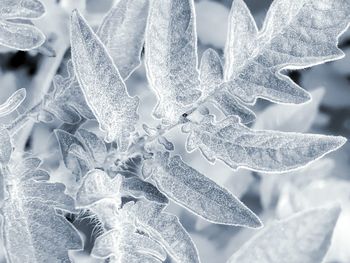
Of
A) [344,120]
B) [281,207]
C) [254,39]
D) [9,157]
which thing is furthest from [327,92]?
[9,157]

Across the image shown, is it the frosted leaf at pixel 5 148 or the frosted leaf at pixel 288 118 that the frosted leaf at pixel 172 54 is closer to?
the frosted leaf at pixel 5 148

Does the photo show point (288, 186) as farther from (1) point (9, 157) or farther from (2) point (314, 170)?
(1) point (9, 157)

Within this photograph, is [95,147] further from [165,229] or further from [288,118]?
[288,118]

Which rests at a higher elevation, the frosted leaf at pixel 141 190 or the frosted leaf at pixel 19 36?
the frosted leaf at pixel 19 36

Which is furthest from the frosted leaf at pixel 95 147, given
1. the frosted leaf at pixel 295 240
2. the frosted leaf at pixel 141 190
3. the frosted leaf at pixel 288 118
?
the frosted leaf at pixel 288 118

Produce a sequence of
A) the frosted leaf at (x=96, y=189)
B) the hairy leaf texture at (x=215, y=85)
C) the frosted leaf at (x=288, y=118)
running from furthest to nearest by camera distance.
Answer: the frosted leaf at (x=288, y=118) < the hairy leaf texture at (x=215, y=85) < the frosted leaf at (x=96, y=189)

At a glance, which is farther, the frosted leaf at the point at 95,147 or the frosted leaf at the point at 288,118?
the frosted leaf at the point at 288,118

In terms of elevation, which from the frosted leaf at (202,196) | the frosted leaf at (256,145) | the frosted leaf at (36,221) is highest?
the frosted leaf at (256,145)

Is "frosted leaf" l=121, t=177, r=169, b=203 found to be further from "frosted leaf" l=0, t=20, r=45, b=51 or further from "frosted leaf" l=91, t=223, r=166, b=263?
"frosted leaf" l=0, t=20, r=45, b=51
